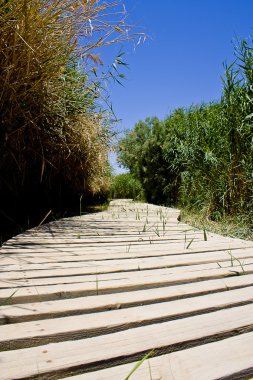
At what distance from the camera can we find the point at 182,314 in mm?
1059

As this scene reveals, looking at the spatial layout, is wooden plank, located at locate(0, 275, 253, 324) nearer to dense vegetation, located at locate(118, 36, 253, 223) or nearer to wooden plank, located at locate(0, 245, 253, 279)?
wooden plank, located at locate(0, 245, 253, 279)

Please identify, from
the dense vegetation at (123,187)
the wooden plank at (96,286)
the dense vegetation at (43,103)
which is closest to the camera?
the wooden plank at (96,286)

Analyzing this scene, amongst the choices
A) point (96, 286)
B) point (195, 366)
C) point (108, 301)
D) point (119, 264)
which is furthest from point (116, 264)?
point (195, 366)

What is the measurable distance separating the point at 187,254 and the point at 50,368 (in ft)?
4.33

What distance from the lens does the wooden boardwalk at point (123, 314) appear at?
0.78 meters

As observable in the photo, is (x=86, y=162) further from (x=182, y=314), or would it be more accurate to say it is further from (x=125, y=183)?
(x=125, y=183)

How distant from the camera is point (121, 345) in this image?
2.81ft

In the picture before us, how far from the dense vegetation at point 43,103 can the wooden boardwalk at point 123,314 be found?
1179 millimetres

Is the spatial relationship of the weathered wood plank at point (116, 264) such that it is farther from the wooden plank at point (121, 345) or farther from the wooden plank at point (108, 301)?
the wooden plank at point (121, 345)

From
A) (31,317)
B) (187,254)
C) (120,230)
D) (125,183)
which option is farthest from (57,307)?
(125,183)

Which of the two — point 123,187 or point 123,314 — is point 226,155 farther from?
point 123,187

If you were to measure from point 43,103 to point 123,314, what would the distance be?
219 centimetres

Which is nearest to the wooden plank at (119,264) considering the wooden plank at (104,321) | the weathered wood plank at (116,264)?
the weathered wood plank at (116,264)

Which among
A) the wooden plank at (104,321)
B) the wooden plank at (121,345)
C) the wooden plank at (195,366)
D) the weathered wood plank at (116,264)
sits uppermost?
the weathered wood plank at (116,264)
